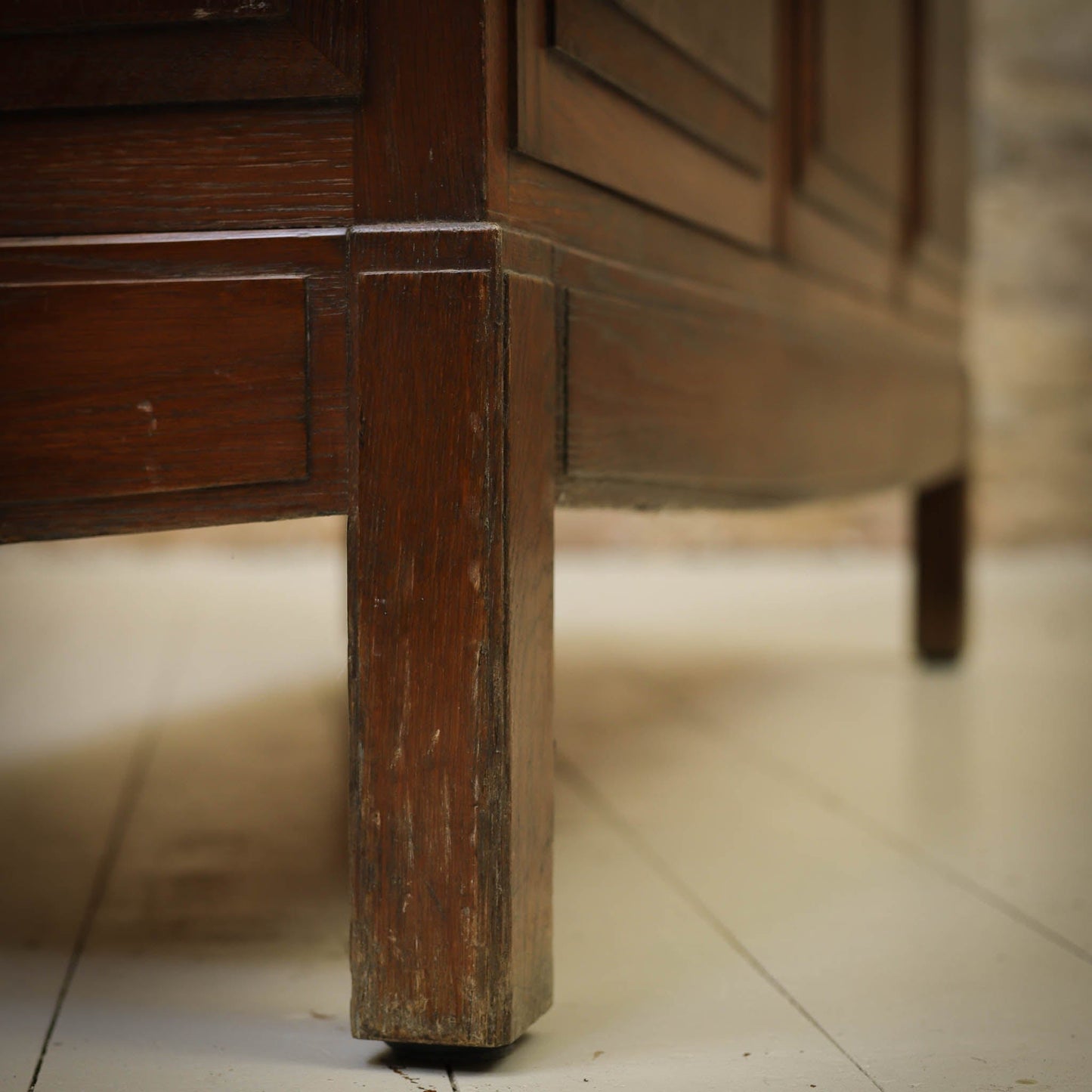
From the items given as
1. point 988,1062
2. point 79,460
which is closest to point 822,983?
point 988,1062

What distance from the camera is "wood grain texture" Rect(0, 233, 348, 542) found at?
1.97 ft

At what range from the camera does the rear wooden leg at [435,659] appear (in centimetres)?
58

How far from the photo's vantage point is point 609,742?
1312 millimetres

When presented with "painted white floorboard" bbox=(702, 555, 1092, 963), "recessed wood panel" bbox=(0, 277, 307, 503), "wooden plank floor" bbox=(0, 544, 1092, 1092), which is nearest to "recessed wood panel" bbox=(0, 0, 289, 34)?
"recessed wood panel" bbox=(0, 277, 307, 503)

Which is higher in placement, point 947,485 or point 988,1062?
point 947,485

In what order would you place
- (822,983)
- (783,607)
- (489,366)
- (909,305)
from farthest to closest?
(783,607), (909,305), (822,983), (489,366)

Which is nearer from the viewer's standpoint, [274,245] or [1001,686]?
[274,245]

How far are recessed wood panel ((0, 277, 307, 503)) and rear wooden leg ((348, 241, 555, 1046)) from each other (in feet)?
0.14

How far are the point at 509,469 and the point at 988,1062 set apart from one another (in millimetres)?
319

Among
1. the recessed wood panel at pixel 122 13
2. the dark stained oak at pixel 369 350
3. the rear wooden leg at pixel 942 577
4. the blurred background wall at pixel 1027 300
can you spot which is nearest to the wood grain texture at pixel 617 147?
the dark stained oak at pixel 369 350

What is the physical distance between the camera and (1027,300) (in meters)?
3.24

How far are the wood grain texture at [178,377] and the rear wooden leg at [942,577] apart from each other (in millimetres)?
1264

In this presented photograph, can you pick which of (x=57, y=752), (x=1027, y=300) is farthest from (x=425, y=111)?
(x=1027, y=300)

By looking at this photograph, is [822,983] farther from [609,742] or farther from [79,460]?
[609,742]
